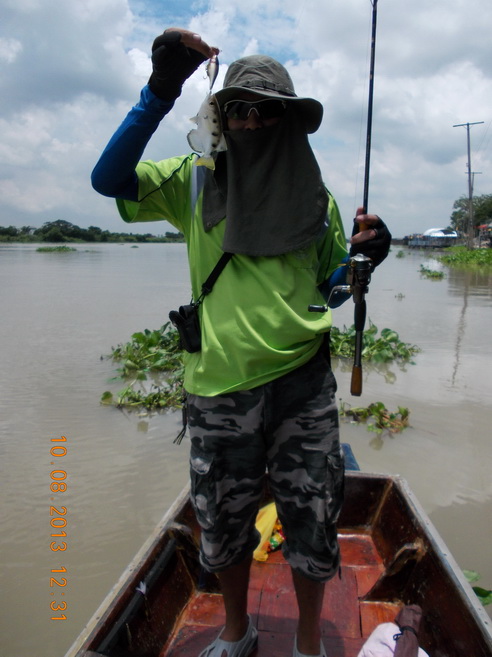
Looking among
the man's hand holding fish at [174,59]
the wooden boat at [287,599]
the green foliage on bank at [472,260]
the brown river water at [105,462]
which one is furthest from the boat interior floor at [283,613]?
the green foliage on bank at [472,260]

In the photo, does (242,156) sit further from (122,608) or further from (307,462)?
(122,608)

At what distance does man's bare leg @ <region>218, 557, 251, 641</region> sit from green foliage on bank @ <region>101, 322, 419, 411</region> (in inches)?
169

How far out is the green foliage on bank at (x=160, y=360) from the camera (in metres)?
6.27

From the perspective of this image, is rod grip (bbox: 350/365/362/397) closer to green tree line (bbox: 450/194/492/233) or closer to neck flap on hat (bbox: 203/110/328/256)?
neck flap on hat (bbox: 203/110/328/256)

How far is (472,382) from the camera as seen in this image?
23.0ft

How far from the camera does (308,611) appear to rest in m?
1.86

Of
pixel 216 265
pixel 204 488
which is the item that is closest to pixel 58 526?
pixel 204 488

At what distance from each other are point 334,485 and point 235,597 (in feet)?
2.07

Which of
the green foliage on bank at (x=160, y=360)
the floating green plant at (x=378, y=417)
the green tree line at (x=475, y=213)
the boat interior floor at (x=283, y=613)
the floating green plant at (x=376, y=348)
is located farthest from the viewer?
the green tree line at (x=475, y=213)

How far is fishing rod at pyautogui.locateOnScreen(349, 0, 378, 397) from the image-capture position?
178 cm

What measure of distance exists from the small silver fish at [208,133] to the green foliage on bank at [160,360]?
4.72 meters

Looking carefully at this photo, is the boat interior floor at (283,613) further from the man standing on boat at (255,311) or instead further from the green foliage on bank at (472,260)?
the green foliage on bank at (472,260)

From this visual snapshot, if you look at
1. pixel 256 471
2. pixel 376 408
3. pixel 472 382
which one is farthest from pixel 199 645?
pixel 472 382

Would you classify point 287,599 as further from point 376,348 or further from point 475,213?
point 475,213
